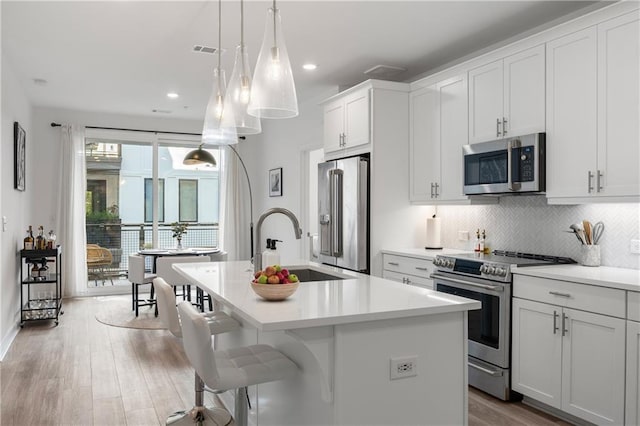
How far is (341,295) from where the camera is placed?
7.40 ft

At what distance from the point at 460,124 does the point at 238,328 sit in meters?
2.47

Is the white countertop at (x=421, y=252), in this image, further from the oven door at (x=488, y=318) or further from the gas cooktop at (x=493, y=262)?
the oven door at (x=488, y=318)

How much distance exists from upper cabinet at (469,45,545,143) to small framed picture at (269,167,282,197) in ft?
12.8

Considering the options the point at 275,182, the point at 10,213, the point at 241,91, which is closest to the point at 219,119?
the point at 241,91

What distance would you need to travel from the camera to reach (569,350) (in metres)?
2.91

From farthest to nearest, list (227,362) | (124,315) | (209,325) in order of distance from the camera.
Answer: (124,315) < (209,325) < (227,362)

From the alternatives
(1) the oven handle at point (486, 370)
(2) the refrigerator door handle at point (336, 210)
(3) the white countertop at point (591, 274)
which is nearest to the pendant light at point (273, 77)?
(3) the white countertop at point (591, 274)

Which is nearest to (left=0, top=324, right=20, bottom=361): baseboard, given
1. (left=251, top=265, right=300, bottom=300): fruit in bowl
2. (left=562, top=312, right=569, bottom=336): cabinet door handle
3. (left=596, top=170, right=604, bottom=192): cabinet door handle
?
(left=251, top=265, right=300, bottom=300): fruit in bowl

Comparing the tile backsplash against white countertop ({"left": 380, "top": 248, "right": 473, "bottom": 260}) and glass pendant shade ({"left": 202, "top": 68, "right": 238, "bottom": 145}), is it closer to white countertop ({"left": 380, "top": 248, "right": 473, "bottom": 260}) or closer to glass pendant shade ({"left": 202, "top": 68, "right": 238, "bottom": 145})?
white countertop ({"left": 380, "top": 248, "right": 473, "bottom": 260})

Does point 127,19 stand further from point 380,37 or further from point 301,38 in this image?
point 380,37

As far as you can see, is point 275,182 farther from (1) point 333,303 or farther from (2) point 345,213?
(1) point 333,303

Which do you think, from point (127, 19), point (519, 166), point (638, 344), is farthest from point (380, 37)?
point (638, 344)

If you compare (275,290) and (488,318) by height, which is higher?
(275,290)

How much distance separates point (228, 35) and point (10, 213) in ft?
9.73
